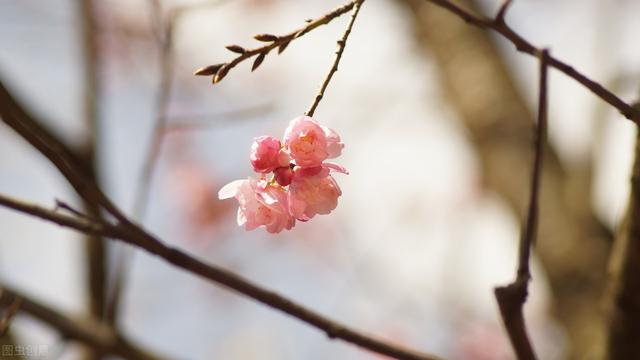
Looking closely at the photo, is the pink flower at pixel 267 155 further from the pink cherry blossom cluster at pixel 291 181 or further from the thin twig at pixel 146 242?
the thin twig at pixel 146 242

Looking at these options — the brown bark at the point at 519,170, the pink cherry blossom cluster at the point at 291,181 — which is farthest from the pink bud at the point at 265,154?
the brown bark at the point at 519,170

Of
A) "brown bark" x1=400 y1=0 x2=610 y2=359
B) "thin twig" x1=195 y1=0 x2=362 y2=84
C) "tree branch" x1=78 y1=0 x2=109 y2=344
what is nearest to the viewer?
"thin twig" x1=195 y1=0 x2=362 y2=84

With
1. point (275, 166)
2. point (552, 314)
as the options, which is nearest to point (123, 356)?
point (275, 166)

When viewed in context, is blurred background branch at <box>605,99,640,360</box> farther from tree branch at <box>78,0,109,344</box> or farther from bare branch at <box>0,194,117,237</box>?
tree branch at <box>78,0,109,344</box>

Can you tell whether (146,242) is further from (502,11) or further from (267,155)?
(502,11)

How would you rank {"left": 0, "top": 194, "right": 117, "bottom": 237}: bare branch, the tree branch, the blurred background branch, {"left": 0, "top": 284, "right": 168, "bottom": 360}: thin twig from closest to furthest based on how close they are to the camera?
{"left": 0, "top": 194, "right": 117, "bottom": 237}: bare branch, the blurred background branch, {"left": 0, "top": 284, "right": 168, "bottom": 360}: thin twig, the tree branch

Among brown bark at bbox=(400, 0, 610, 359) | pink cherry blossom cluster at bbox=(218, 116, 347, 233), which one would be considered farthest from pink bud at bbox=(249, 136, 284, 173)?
brown bark at bbox=(400, 0, 610, 359)
